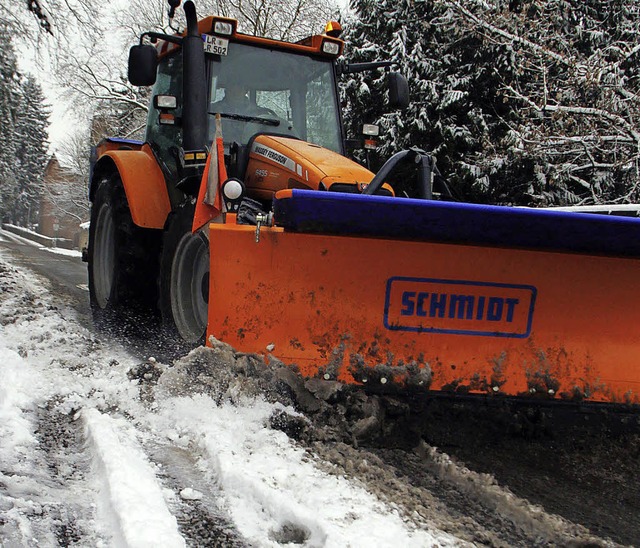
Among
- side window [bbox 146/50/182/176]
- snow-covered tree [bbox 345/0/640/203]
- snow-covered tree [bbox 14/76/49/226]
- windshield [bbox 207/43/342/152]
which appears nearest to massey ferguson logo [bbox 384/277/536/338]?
windshield [bbox 207/43/342/152]

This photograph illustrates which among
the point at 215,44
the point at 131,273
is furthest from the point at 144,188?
the point at 215,44

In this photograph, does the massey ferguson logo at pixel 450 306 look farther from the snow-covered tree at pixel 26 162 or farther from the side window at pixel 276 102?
the snow-covered tree at pixel 26 162

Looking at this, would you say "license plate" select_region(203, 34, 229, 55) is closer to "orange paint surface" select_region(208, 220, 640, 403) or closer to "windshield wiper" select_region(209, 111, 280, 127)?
"windshield wiper" select_region(209, 111, 280, 127)

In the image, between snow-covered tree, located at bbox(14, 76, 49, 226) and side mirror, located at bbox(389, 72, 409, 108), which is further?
snow-covered tree, located at bbox(14, 76, 49, 226)

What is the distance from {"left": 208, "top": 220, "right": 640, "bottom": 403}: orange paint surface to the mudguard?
4.73 ft

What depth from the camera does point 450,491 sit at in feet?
8.03

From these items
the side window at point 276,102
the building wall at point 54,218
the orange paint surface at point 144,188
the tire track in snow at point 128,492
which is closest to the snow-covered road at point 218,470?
the tire track in snow at point 128,492

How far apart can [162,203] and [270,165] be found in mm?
887

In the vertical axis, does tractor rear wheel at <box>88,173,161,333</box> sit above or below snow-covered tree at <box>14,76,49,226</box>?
below

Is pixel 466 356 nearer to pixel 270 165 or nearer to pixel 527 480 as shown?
pixel 527 480

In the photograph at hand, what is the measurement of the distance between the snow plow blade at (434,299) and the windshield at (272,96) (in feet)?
4.93

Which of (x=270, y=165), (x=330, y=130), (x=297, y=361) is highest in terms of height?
(x=330, y=130)

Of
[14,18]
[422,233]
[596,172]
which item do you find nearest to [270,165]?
[422,233]

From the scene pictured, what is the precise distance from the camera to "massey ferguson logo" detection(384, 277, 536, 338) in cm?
320
